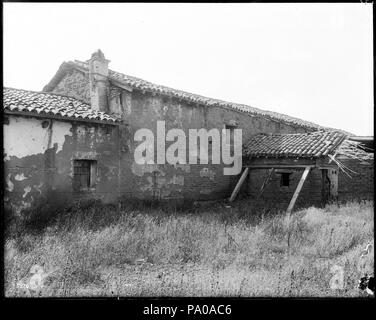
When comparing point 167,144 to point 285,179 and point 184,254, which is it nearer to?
point 285,179

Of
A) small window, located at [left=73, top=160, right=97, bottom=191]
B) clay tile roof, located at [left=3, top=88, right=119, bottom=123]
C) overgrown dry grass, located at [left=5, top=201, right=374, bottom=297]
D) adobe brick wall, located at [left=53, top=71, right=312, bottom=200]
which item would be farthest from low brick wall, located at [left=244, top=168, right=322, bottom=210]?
clay tile roof, located at [left=3, top=88, right=119, bottom=123]

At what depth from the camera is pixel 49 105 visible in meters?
9.43

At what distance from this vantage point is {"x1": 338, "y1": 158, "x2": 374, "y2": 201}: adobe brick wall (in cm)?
1355

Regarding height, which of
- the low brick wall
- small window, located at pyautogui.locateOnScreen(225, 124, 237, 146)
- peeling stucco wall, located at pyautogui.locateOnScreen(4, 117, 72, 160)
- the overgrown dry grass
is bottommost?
the overgrown dry grass

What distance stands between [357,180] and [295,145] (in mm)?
3209

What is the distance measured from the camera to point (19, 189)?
827cm

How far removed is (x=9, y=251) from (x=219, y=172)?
8.85 meters

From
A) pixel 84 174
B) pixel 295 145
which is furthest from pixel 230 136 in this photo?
pixel 84 174

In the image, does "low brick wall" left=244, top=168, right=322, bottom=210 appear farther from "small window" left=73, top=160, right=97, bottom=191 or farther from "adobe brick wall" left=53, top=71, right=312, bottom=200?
"small window" left=73, top=160, right=97, bottom=191

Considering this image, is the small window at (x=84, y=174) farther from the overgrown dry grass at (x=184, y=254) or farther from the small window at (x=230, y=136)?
the small window at (x=230, y=136)

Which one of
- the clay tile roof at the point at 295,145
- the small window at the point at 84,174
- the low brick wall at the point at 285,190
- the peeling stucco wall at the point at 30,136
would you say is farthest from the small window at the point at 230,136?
the peeling stucco wall at the point at 30,136

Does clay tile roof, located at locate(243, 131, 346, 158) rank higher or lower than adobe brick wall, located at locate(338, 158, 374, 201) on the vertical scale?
higher

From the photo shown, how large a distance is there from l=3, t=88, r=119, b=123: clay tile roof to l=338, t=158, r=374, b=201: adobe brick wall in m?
9.57
